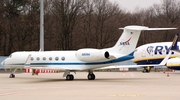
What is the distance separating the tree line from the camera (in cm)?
6170

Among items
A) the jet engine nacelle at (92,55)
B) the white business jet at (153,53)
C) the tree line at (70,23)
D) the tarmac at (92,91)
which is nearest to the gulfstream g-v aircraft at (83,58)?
the jet engine nacelle at (92,55)

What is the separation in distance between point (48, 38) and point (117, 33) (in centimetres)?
1230

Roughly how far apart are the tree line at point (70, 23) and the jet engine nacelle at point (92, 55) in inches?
1326

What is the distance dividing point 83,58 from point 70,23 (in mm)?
39118

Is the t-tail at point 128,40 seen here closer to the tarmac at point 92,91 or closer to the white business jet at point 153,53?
the tarmac at point 92,91

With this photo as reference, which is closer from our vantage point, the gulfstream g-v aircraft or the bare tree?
the gulfstream g-v aircraft

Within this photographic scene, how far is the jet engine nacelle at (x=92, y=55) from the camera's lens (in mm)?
26781

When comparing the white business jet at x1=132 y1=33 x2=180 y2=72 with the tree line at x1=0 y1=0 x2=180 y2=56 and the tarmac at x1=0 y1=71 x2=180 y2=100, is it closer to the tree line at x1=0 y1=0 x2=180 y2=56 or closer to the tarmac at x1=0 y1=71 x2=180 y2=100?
the tarmac at x1=0 y1=71 x2=180 y2=100

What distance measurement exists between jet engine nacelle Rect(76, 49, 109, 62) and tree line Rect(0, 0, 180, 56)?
33.7 meters

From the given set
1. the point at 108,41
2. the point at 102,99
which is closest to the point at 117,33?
the point at 108,41

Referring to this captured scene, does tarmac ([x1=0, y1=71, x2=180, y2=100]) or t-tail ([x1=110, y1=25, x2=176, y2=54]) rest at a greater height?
t-tail ([x1=110, y1=25, x2=176, y2=54])

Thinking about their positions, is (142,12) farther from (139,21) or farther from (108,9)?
(108,9)

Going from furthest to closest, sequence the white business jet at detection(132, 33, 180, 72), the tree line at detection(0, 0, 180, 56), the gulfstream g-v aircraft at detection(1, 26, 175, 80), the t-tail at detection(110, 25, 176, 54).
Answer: the tree line at detection(0, 0, 180, 56) < the white business jet at detection(132, 33, 180, 72) < the gulfstream g-v aircraft at detection(1, 26, 175, 80) < the t-tail at detection(110, 25, 176, 54)

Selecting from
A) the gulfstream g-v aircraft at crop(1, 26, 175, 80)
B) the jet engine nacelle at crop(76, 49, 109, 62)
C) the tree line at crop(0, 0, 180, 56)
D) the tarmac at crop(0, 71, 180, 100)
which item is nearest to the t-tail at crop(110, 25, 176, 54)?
the gulfstream g-v aircraft at crop(1, 26, 175, 80)
